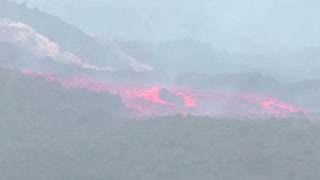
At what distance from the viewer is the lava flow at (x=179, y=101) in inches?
1817

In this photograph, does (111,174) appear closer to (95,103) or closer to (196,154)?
(196,154)

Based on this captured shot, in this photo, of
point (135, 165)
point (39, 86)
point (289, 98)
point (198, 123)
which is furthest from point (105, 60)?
point (135, 165)

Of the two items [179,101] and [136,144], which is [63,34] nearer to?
[179,101]

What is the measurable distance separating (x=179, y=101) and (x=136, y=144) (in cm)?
1257

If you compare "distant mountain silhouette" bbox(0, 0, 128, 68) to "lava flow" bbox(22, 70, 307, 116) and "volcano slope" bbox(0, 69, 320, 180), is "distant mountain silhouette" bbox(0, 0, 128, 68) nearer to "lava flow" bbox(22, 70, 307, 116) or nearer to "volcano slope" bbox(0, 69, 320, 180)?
"lava flow" bbox(22, 70, 307, 116)

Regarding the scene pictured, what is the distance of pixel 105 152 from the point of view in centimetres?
3456

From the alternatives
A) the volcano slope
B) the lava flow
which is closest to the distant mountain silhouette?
the lava flow

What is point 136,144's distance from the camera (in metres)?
35.7

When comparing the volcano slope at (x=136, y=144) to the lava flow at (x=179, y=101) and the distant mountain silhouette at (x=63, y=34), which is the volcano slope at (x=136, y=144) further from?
the distant mountain silhouette at (x=63, y=34)

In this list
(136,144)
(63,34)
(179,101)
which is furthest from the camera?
(63,34)

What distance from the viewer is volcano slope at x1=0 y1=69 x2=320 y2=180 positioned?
3228cm

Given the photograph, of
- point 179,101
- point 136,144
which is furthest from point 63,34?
point 136,144

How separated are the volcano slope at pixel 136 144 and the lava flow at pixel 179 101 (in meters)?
3.43

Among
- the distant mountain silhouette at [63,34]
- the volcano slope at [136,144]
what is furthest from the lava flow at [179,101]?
the distant mountain silhouette at [63,34]
